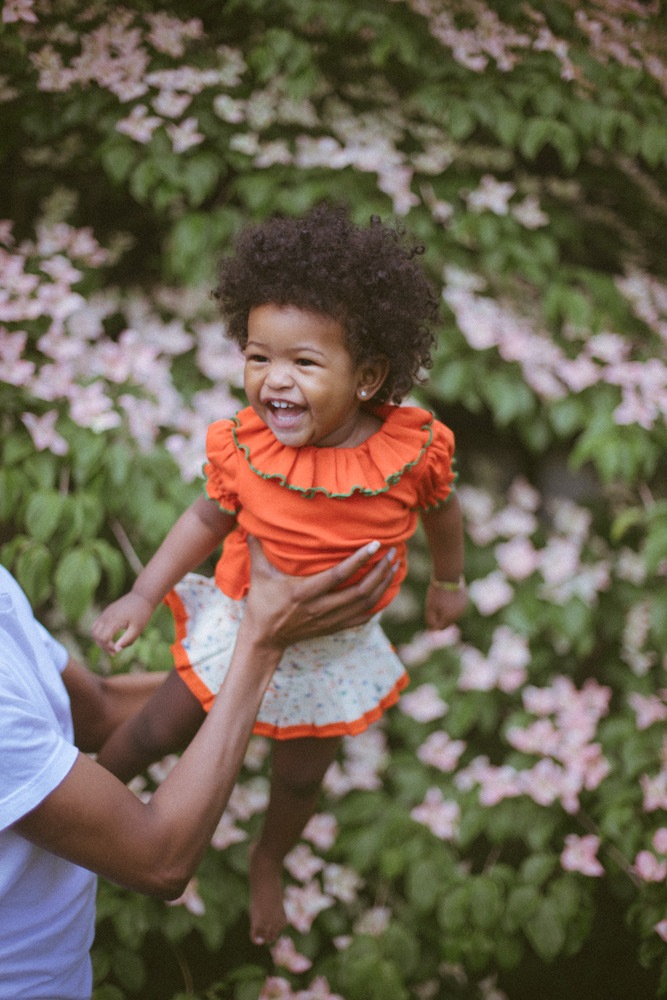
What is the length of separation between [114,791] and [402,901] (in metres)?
1.49

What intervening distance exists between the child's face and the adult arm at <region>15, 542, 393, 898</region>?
22 cm

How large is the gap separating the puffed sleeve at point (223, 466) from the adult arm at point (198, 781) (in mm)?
88

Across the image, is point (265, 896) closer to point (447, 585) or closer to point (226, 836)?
point (226, 836)

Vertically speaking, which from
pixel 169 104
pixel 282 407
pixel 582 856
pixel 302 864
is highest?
pixel 282 407

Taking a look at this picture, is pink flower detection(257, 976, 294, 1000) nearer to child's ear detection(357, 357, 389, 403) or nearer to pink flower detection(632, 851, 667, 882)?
pink flower detection(632, 851, 667, 882)

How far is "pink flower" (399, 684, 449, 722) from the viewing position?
2.24m

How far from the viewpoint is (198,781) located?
3.64 ft

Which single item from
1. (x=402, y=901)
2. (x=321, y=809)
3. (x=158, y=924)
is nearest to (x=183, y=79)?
(x=321, y=809)

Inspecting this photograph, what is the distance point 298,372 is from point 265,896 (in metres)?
1.06

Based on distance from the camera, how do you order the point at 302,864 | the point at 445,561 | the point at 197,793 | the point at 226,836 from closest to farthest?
the point at 197,793 → the point at 445,561 → the point at 226,836 → the point at 302,864

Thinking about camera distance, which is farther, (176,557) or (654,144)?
(654,144)

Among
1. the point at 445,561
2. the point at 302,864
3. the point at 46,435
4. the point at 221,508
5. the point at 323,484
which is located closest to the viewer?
the point at 323,484

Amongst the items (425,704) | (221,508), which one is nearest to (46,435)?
(221,508)

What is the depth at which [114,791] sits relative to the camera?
106 cm
